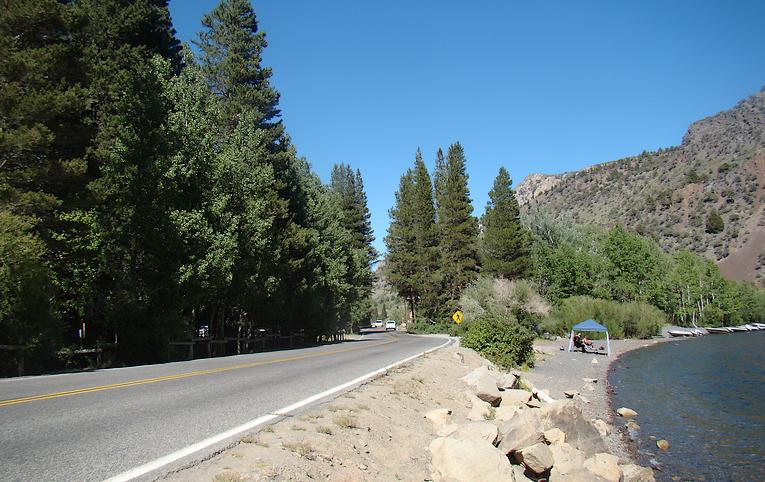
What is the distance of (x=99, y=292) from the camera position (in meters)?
20.2

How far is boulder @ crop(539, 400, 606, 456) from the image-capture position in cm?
1149

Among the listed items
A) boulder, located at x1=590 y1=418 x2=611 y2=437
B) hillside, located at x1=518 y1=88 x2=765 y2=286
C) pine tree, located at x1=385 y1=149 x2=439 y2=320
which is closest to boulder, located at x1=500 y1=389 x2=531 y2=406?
boulder, located at x1=590 y1=418 x2=611 y2=437

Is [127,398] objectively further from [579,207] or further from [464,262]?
[579,207]

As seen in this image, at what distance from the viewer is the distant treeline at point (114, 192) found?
1642 cm

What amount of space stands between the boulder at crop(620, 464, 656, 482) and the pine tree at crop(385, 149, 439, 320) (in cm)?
5407

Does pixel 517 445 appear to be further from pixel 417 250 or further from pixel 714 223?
pixel 714 223

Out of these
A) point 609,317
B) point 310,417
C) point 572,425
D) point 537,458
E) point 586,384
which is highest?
point 310,417

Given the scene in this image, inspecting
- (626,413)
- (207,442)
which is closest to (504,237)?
(626,413)

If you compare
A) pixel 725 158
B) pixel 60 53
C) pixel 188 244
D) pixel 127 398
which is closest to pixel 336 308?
pixel 188 244

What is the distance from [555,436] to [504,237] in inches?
2201

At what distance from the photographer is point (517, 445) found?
9250 mm

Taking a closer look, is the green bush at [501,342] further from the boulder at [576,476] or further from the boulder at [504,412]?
the boulder at [576,476]

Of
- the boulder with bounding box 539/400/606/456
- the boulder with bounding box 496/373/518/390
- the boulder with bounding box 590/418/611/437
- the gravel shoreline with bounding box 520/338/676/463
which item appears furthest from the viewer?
the boulder with bounding box 496/373/518/390

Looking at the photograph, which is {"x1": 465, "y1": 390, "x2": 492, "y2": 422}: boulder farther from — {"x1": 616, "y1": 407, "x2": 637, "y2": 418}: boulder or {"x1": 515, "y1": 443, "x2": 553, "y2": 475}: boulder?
{"x1": 616, "y1": 407, "x2": 637, "y2": 418}: boulder
